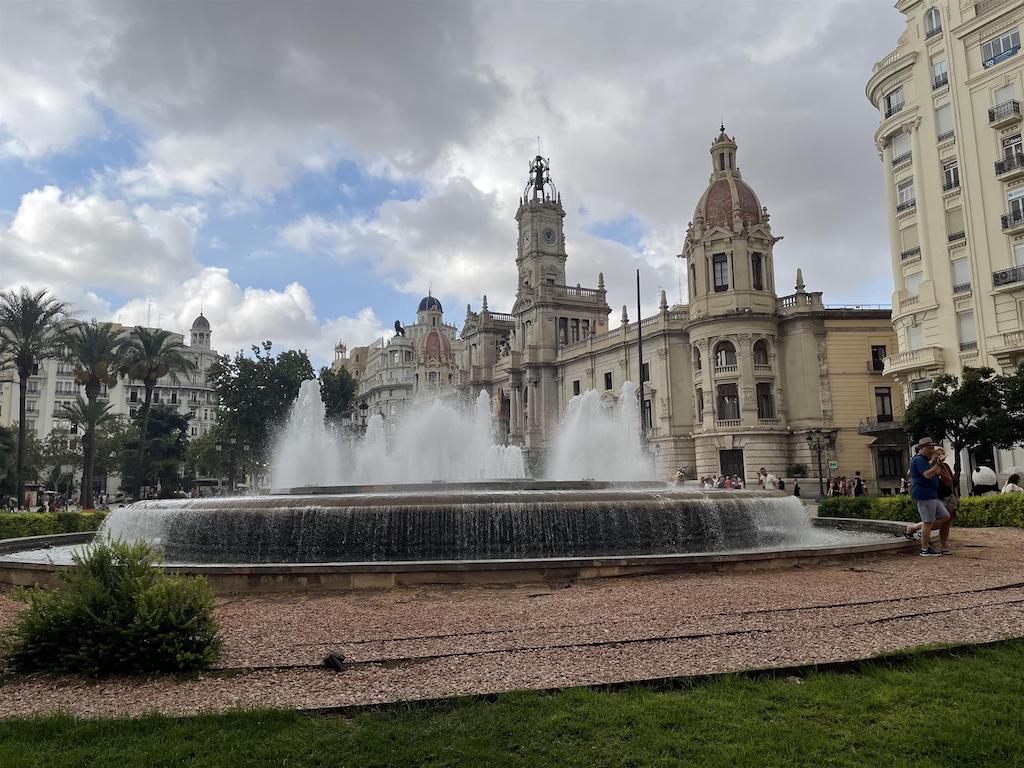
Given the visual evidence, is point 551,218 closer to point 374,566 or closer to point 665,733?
point 374,566

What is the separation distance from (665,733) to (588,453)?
3458 centimetres

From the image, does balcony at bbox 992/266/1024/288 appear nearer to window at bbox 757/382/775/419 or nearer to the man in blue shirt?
window at bbox 757/382/775/419

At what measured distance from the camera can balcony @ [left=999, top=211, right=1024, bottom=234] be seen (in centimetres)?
3119

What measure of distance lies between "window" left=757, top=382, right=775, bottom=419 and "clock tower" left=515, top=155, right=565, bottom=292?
27.1 m

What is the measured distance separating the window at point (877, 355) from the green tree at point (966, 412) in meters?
22.1

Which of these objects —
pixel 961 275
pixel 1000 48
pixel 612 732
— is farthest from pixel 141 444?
pixel 1000 48

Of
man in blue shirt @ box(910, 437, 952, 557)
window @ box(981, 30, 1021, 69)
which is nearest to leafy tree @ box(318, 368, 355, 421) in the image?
window @ box(981, 30, 1021, 69)

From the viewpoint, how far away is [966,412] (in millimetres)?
22781

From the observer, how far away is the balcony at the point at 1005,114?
31.7 meters

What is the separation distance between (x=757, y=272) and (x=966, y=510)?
31.7 meters

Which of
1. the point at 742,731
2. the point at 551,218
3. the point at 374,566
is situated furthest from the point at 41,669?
the point at 551,218

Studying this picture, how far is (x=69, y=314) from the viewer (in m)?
39.8

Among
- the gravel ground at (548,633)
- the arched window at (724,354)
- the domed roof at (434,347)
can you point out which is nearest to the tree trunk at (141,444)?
the arched window at (724,354)

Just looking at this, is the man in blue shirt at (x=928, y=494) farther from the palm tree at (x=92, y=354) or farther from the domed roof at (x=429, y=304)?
the domed roof at (x=429, y=304)
